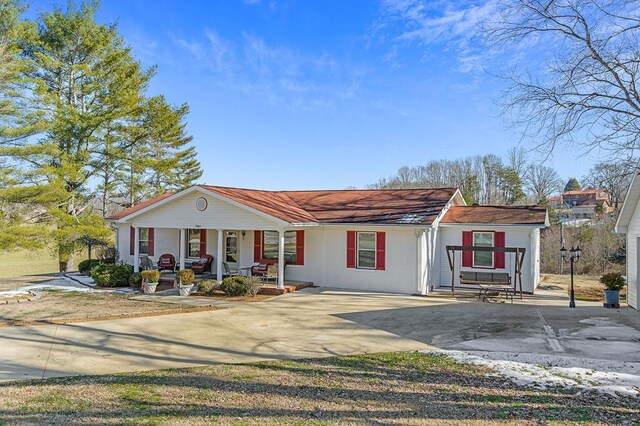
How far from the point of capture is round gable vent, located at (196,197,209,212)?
16.5 meters

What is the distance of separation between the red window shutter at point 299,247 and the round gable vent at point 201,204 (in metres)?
3.90

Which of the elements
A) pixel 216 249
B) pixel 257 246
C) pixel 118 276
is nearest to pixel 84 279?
pixel 118 276

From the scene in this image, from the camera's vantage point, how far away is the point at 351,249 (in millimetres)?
16641

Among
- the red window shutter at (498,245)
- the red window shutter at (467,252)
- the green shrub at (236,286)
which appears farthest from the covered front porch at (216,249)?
the red window shutter at (498,245)

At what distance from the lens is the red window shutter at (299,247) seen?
57.1 feet

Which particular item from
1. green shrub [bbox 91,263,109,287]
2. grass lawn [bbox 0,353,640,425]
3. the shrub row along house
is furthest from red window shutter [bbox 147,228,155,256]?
grass lawn [bbox 0,353,640,425]

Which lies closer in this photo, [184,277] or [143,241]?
[184,277]

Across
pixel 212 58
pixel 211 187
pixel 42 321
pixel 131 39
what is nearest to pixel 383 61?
pixel 212 58

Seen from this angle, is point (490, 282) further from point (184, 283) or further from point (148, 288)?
point (148, 288)

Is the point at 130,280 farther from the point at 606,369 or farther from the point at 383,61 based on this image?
the point at 606,369

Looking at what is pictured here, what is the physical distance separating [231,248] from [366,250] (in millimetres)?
6587

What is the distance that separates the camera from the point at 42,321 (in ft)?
35.8

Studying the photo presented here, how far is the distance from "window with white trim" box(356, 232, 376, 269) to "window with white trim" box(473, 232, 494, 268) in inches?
179

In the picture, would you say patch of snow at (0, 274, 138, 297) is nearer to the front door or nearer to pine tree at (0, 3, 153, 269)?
pine tree at (0, 3, 153, 269)
